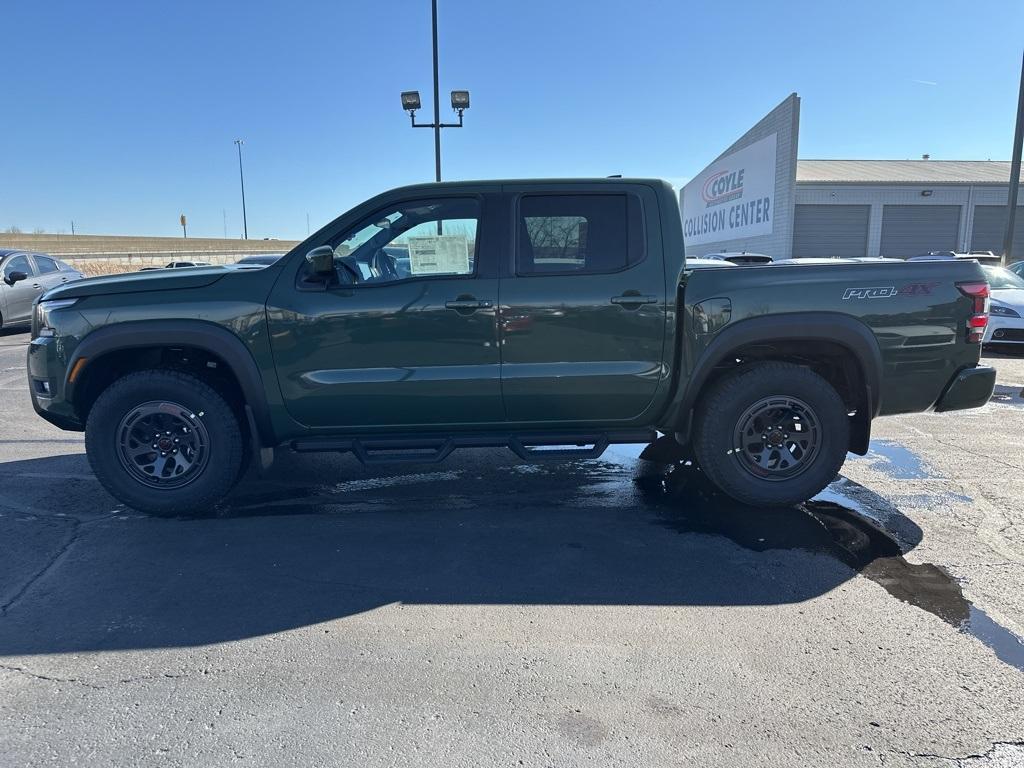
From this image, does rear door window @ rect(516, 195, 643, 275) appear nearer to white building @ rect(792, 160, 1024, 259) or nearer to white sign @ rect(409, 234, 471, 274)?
white sign @ rect(409, 234, 471, 274)

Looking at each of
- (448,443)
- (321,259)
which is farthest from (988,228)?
(321,259)

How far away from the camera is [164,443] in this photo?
13.8 ft

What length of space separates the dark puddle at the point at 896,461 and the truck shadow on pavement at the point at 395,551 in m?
0.62

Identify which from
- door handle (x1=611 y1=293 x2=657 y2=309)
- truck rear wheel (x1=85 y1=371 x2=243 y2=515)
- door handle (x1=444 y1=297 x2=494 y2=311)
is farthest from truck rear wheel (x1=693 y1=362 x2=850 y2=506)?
truck rear wheel (x1=85 y1=371 x2=243 y2=515)

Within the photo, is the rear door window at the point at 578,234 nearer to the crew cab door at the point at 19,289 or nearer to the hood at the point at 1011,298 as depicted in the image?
the hood at the point at 1011,298

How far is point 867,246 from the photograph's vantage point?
2609 centimetres

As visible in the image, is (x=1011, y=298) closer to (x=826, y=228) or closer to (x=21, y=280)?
(x=826, y=228)

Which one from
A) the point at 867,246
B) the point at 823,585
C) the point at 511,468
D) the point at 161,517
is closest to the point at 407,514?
the point at 511,468

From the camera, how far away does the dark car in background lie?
42.9ft

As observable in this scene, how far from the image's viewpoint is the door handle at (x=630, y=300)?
159 inches

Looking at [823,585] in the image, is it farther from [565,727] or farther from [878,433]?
[878,433]

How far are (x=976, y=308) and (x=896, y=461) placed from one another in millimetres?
1781

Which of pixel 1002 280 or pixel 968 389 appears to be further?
pixel 1002 280

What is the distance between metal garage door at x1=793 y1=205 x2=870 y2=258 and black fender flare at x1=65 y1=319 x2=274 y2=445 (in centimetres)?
2493
